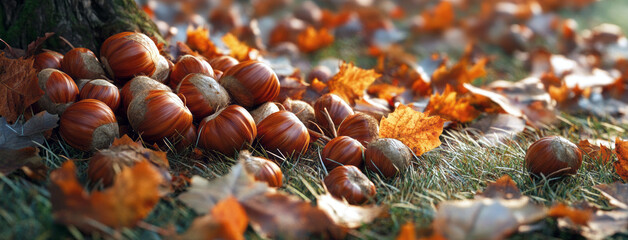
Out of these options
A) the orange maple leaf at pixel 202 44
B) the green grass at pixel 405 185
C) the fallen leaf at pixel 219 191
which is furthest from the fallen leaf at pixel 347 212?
the orange maple leaf at pixel 202 44

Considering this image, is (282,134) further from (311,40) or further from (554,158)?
(311,40)

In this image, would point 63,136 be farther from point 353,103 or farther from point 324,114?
point 353,103

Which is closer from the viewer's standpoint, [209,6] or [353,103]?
[353,103]

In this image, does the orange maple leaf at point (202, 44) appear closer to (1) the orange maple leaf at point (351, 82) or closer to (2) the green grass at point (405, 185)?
(1) the orange maple leaf at point (351, 82)

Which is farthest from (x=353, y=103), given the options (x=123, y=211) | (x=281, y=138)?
(x=123, y=211)

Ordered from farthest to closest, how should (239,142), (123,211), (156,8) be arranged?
(156,8), (239,142), (123,211)

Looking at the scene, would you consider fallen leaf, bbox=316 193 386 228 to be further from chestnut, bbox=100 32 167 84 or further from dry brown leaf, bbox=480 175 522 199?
chestnut, bbox=100 32 167 84

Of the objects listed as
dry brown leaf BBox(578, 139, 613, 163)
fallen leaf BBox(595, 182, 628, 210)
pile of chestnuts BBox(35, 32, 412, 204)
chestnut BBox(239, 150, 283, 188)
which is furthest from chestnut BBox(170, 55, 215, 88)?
dry brown leaf BBox(578, 139, 613, 163)

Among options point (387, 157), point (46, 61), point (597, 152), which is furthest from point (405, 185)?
point (46, 61)
